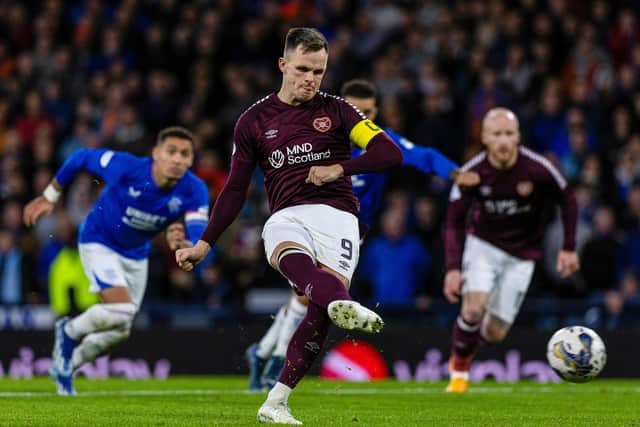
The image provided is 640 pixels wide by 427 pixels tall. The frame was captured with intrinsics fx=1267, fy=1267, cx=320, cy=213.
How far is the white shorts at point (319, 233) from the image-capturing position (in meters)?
7.66

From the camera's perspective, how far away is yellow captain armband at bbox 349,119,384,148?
771 centimetres

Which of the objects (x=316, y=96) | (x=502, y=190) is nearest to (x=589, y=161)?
(x=502, y=190)

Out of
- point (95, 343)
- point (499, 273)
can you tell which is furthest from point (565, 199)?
point (95, 343)

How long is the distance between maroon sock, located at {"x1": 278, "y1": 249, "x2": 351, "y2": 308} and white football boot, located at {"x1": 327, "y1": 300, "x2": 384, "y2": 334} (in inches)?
8.6

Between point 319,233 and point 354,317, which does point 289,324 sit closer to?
point 319,233

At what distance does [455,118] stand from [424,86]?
84 cm

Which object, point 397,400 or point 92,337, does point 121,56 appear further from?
point 397,400

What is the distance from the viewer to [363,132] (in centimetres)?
776

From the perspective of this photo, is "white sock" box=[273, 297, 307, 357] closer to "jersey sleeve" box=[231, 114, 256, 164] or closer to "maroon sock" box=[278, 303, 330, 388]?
"jersey sleeve" box=[231, 114, 256, 164]

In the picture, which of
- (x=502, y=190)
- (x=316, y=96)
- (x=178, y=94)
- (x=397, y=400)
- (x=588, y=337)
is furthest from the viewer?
(x=178, y=94)

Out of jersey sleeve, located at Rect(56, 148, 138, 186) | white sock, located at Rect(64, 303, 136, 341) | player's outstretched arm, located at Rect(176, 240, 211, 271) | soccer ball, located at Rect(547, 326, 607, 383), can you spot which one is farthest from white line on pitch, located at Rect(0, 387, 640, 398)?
player's outstretched arm, located at Rect(176, 240, 211, 271)

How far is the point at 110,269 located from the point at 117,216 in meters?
0.47

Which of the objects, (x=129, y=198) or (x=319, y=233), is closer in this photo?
(x=319, y=233)

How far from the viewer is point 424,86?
57.0ft
